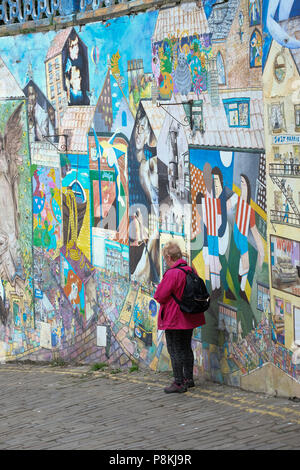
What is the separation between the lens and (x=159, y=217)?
9.91m

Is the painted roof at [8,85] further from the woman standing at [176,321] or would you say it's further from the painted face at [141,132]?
the woman standing at [176,321]

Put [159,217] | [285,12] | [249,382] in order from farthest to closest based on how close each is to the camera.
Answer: [159,217] → [249,382] → [285,12]

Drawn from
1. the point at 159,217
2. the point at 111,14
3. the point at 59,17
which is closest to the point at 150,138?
the point at 159,217

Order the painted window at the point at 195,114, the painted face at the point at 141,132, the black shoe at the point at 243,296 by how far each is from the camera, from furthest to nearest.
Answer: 1. the painted face at the point at 141,132
2. the painted window at the point at 195,114
3. the black shoe at the point at 243,296

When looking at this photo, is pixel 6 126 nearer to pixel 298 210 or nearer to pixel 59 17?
pixel 59 17

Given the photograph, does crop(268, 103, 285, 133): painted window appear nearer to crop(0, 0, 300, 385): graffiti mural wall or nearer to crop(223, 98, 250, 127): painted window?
crop(0, 0, 300, 385): graffiti mural wall

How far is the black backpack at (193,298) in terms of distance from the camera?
8.62m

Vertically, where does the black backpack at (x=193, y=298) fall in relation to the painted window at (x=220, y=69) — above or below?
below

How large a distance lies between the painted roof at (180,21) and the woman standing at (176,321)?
7.39 feet

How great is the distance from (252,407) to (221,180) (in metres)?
2.29

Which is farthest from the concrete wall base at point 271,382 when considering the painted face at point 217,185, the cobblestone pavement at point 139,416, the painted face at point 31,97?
the painted face at point 31,97

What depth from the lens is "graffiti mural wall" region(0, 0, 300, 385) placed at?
8.17 meters

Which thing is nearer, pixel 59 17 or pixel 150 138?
pixel 150 138

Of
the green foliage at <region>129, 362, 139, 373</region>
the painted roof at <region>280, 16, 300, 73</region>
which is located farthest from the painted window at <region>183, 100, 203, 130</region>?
the green foliage at <region>129, 362, 139, 373</region>
